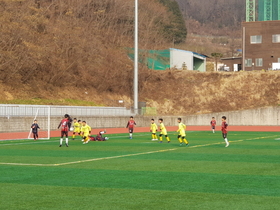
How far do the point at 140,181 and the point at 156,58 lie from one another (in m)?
74.4

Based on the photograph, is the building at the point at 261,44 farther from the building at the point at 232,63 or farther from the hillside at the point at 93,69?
the hillside at the point at 93,69

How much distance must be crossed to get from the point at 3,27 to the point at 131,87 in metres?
25.9

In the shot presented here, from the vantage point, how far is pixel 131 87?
73.4 m

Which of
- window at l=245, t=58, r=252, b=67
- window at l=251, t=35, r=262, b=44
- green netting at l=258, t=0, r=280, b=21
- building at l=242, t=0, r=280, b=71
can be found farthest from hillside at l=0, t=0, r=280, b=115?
green netting at l=258, t=0, r=280, b=21

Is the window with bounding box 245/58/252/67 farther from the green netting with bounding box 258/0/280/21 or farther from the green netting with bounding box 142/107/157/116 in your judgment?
the green netting with bounding box 258/0/280/21

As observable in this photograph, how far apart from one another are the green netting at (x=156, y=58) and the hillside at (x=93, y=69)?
174 cm

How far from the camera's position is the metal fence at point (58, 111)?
1627 inches

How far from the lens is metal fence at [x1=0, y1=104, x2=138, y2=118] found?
41.3 metres

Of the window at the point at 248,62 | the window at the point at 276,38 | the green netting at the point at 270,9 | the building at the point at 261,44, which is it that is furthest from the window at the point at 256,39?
the green netting at the point at 270,9

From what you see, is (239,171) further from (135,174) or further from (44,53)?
(44,53)

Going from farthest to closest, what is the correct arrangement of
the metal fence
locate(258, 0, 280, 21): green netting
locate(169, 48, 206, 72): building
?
1. locate(258, 0, 280, 21): green netting
2. locate(169, 48, 206, 72): building
3. the metal fence

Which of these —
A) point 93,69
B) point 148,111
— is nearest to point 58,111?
point 148,111

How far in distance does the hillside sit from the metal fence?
529 centimetres

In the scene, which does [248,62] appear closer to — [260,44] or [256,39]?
[260,44]
